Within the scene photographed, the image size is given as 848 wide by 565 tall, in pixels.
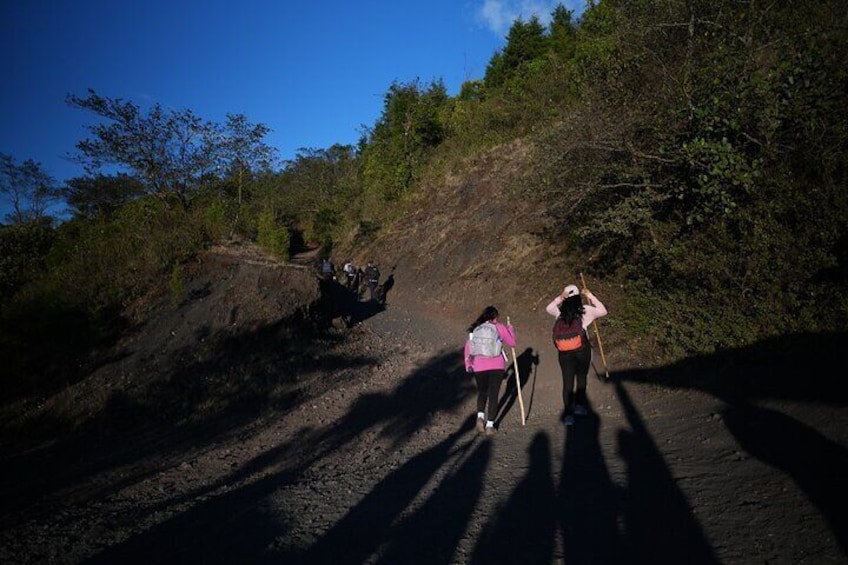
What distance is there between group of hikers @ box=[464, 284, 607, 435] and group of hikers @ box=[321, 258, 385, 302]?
585 inches

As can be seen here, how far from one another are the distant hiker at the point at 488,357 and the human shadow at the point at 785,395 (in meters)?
2.72

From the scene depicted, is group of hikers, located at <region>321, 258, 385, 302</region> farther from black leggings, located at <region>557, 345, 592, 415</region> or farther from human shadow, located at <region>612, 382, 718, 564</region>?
human shadow, located at <region>612, 382, 718, 564</region>

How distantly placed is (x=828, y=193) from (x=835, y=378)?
264cm

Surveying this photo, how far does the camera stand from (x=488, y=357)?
6227 millimetres

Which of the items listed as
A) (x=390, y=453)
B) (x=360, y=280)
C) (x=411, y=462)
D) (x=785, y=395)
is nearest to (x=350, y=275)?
(x=360, y=280)

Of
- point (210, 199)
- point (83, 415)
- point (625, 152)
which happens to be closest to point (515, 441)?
point (625, 152)

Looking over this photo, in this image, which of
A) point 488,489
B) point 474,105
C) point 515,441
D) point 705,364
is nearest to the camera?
point 488,489

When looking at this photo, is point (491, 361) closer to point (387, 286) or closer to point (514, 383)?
point (514, 383)

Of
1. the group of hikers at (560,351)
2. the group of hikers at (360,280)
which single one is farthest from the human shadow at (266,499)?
the group of hikers at (360,280)

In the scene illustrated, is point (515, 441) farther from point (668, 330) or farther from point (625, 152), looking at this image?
point (625, 152)

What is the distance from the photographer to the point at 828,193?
618 centimetres

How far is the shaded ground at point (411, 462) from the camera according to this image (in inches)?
140

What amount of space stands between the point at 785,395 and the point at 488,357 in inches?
136

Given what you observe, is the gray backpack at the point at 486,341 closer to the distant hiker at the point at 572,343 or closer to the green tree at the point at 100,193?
the distant hiker at the point at 572,343
